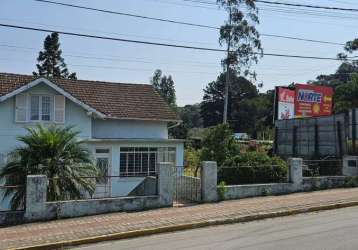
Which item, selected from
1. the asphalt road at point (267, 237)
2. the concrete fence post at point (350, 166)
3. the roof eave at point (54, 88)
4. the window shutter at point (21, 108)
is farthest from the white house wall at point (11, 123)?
the asphalt road at point (267, 237)

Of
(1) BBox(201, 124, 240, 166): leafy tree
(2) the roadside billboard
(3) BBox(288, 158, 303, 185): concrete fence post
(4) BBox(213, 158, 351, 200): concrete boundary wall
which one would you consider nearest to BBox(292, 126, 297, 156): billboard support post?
(2) the roadside billboard

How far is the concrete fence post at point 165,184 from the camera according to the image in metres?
16.2

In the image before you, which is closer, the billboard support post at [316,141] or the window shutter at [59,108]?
the window shutter at [59,108]

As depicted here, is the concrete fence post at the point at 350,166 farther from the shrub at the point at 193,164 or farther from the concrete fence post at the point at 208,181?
the concrete fence post at the point at 208,181

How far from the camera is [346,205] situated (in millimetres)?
16344

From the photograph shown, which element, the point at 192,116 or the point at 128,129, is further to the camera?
the point at 192,116

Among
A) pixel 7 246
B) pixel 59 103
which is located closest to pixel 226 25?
pixel 59 103

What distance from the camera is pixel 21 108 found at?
2622 cm

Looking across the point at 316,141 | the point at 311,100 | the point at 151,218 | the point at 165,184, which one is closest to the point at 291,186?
the point at 165,184

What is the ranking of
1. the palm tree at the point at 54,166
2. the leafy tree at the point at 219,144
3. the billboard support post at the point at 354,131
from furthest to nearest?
the billboard support post at the point at 354,131, the leafy tree at the point at 219,144, the palm tree at the point at 54,166

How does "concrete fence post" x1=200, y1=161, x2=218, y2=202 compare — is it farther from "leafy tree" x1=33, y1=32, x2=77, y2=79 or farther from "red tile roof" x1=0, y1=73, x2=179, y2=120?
"leafy tree" x1=33, y1=32, x2=77, y2=79

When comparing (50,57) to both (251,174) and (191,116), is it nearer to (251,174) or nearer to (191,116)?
(251,174)

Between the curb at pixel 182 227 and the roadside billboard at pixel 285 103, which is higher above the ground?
the roadside billboard at pixel 285 103

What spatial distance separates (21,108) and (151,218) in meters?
14.5
